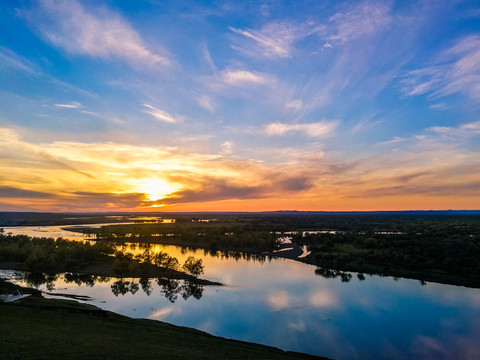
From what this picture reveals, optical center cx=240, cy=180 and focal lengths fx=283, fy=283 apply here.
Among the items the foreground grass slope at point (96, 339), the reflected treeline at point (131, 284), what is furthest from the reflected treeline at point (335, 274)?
the foreground grass slope at point (96, 339)

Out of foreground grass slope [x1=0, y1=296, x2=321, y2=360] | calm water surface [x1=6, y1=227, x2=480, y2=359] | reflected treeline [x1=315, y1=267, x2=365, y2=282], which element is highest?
foreground grass slope [x1=0, y1=296, x2=321, y2=360]

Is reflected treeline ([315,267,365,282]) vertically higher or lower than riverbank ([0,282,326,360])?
lower

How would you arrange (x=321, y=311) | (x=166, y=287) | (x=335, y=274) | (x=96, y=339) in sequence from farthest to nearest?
(x=335, y=274)
(x=166, y=287)
(x=321, y=311)
(x=96, y=339)

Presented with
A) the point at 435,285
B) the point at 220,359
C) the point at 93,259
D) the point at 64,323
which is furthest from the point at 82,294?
the point at 435,285

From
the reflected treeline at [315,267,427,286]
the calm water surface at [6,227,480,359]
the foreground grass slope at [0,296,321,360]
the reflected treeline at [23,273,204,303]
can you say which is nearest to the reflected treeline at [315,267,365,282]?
the reflected treeline at [315,267,427,286]

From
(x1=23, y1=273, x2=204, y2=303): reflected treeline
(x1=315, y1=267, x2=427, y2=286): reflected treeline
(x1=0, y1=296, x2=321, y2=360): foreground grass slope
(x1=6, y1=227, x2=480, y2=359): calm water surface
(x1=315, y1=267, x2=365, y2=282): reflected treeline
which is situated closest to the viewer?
(x1=0, y1=296, x2=321, y2=360): foreground grass slope

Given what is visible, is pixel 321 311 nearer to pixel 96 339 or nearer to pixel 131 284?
pixel 96 339

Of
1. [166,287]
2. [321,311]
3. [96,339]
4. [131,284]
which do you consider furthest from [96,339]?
[131,284]

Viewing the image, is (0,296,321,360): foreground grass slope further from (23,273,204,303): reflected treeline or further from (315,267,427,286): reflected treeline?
(315,267,427,286): reflected treeline
